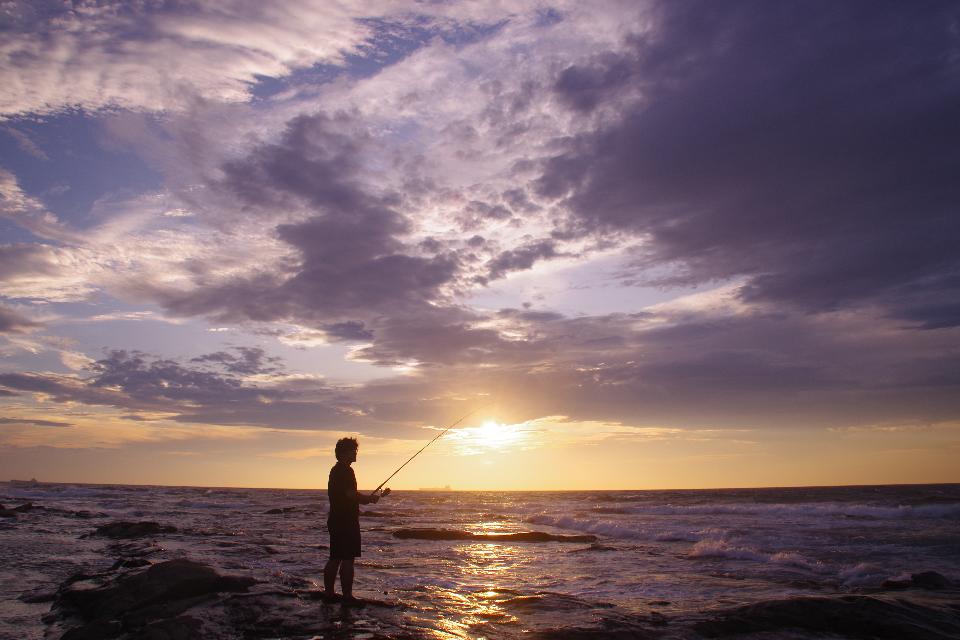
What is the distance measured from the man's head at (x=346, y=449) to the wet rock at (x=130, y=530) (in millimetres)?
13739

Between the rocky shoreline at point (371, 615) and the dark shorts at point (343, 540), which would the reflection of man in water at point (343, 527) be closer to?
the dark shorts at point (343, 540)

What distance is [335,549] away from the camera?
7.75 m

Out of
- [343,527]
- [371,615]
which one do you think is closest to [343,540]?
[343,527]

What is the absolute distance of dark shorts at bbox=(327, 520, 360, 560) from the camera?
7.73 m

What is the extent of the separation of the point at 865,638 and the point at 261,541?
52.0 ft

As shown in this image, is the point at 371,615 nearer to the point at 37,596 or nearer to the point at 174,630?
the point at 174,630

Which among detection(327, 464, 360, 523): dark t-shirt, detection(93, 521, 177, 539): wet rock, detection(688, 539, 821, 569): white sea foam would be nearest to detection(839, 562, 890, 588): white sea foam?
detection(688, 539, 821, 569): white sea foam

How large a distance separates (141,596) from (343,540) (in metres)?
2.57

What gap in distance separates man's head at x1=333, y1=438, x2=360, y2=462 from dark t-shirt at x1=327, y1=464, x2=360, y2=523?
19 centimetres

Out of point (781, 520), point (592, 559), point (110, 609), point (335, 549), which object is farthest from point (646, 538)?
point (110, 609)

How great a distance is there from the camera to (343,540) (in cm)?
774

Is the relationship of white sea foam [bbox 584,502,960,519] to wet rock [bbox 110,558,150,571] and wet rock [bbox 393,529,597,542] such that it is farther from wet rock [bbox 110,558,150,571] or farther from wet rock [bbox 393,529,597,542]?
wet rock [bbox 110,558,150,571]

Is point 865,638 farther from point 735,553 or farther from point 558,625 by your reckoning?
point 735,553

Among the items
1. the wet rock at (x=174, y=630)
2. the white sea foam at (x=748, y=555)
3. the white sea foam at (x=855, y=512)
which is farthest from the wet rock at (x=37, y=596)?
the white sea foam at (x=855, y=512)
